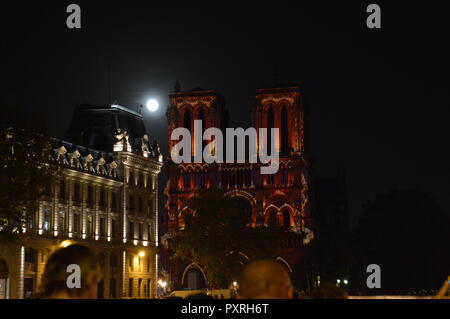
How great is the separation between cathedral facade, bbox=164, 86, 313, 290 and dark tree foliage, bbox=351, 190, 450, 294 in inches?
648

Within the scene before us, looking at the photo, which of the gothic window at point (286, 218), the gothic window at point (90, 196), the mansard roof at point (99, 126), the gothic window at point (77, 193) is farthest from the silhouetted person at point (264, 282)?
the gothic window at point (286, 218)

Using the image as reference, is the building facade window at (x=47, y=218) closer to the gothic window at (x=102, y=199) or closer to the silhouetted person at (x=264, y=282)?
the gothic window at (x=102, y=199)

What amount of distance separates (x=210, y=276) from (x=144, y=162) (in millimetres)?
18619

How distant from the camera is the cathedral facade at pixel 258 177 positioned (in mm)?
132625

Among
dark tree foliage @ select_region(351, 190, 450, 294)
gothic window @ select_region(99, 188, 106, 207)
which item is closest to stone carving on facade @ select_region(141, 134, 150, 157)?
gothic window @ select_region(99, 188, 106, 207)

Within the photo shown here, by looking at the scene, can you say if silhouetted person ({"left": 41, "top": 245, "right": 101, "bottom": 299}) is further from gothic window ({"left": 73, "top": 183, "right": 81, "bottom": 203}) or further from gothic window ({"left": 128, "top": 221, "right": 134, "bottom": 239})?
gothic window ({"left": 128, "top": 221, "right": 134, "bottom": 239})

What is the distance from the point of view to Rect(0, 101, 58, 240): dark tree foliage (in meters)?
55.1

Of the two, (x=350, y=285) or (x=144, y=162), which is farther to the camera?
(x=350, y=285)

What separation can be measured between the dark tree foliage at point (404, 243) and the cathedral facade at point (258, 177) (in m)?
16.5

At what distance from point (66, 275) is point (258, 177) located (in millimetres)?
130601

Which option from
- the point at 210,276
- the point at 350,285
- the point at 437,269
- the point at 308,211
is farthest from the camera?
the point at 308,211
